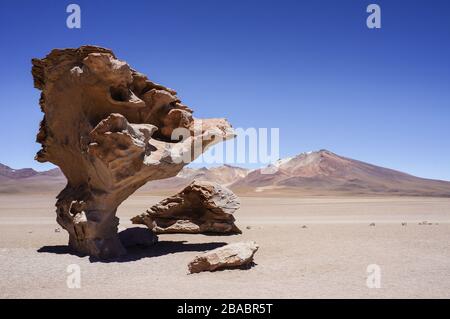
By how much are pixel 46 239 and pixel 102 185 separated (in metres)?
5.38

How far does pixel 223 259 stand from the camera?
9.54m

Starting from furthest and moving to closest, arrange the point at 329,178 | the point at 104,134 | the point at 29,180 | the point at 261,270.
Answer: the point at 29,180
the point at 329,178
the point at 104,134
the point at 261,270

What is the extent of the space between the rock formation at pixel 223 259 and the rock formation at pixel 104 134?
9.49 ft

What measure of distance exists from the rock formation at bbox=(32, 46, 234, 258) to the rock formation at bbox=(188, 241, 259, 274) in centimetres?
289

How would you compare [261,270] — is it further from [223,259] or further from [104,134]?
[104,134]

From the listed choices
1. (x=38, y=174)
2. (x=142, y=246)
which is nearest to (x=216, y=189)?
(x=142, y=246)

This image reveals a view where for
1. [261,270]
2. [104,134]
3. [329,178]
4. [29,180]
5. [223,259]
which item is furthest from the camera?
[29,180]

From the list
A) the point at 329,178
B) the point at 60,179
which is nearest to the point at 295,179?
the point at 329,178

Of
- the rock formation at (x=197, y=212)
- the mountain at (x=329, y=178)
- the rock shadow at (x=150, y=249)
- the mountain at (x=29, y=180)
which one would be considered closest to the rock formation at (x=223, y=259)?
the rock shadow at (x=150, y=249)

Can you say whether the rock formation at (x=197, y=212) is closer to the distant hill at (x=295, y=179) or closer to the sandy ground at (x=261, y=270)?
the sandy ground at (x=261, y=270)

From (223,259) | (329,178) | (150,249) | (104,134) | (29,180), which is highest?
(104,134)

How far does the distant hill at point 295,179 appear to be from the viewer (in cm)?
9948

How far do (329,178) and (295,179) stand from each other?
334 inches

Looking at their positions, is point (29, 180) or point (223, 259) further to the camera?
point (29, 180)
